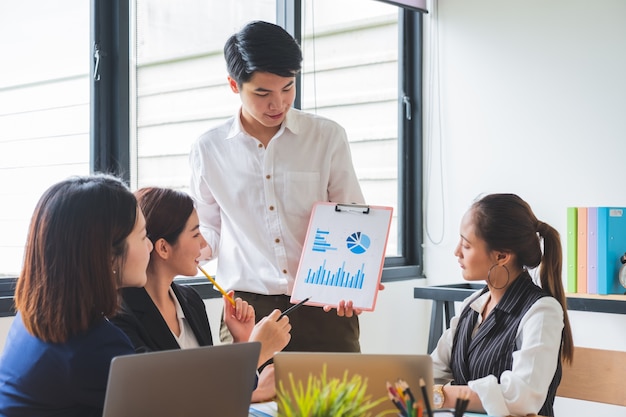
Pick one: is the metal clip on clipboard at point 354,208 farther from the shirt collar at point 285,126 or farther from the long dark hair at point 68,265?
the long dark hair at point 68,265

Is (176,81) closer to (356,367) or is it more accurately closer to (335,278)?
(335,278)

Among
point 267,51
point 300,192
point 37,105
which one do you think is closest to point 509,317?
point 300,192

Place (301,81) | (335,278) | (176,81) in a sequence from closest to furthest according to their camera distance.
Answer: (335,278) < (176,81) < (301,81)

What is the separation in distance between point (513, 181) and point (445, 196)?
40cm

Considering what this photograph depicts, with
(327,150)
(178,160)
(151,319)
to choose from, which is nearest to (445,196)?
(178,160)

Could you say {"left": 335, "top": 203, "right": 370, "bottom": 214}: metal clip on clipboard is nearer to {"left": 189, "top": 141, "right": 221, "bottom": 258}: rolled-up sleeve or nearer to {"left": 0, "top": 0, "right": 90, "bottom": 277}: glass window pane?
{"left": 189, "top": 141, "right": 221, "bottom": 258}: rolled-up sleeve

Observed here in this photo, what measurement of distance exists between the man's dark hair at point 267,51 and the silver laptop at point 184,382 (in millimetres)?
991

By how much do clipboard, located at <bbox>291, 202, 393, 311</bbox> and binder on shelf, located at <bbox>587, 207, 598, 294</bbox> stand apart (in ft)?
4.10

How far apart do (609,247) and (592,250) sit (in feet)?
0.22

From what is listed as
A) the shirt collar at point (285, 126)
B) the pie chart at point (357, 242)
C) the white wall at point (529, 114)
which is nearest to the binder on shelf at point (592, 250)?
the white wall at point (529, 114)

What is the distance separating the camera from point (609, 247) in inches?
119

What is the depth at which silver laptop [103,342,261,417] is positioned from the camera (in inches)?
44.4

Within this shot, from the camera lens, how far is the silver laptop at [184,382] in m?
1.13

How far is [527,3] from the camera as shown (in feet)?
12.0
